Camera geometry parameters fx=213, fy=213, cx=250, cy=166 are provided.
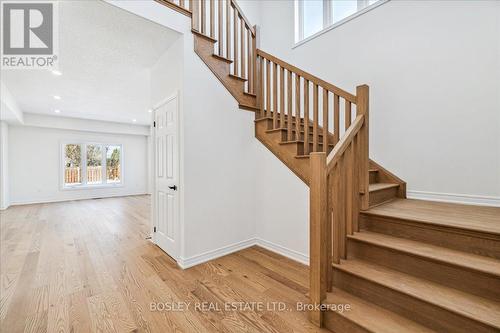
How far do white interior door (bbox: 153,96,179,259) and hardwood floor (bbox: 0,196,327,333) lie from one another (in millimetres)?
230

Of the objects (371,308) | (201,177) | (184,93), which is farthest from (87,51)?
(371,308)

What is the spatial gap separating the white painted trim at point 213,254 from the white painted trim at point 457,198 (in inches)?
87.1

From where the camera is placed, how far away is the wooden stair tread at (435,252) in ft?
4.29

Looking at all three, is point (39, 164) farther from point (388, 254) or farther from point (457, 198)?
point (457, 198)

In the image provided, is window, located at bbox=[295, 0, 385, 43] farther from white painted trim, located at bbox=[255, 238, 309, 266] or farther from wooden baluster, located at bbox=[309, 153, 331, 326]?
white painted trim, located at bbox=[255, 238, 309, 266]

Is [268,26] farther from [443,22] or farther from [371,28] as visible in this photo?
[443,22]

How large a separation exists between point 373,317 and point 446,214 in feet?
4.07

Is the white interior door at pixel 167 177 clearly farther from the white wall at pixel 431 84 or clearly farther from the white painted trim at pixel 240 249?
the white wall at pixel 431 84

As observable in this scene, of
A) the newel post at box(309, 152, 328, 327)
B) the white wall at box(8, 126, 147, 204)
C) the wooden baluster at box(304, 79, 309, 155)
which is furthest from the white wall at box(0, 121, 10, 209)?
the newel post at box(309, 152, 328, 327)

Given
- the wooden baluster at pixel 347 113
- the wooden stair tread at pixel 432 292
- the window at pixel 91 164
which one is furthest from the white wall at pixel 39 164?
the wooden stair tread at pixel 432 292

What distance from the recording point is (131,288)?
6.65ft

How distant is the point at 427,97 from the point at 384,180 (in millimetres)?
1120

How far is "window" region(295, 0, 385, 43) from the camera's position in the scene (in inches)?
122

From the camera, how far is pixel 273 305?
176 centimetres
